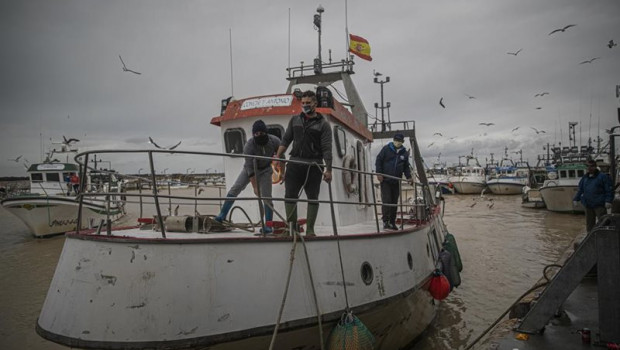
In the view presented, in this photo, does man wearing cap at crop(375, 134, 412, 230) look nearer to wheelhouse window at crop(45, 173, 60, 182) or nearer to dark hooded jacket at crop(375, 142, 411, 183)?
dark hooded jacket at crop(375, 142, 411, 183)

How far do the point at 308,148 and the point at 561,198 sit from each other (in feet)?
77.7

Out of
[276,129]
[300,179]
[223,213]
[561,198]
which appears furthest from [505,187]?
[223,213]

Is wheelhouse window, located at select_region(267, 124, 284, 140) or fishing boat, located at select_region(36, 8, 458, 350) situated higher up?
wheelhouse window, located at select_region(267, 124, 284, 140)

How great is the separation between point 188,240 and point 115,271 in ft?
2.16

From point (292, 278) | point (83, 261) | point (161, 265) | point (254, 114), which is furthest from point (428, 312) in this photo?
point (83, 261)

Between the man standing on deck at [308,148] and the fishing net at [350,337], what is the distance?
101 centimetres

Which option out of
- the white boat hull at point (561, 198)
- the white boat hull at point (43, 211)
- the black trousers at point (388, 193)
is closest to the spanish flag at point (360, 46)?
the black trousers at point (388, 193)

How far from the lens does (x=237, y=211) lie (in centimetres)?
669

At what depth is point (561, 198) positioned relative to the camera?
23.2 m

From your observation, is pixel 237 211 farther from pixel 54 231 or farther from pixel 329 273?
pixel 54 231

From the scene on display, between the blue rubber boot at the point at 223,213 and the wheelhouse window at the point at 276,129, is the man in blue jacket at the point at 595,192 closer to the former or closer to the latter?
the wheelhouse window at the point at 276,129

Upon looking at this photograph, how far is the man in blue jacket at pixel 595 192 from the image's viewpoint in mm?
8430

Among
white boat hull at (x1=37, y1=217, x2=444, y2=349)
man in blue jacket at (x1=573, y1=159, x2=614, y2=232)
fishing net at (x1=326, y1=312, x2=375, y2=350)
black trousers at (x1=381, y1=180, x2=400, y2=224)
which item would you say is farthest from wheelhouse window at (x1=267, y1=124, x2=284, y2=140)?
man in blue jacket at (x1=573, y1=159, x2=614, y2=232)

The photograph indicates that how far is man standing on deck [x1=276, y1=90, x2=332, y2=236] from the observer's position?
4398 mm
